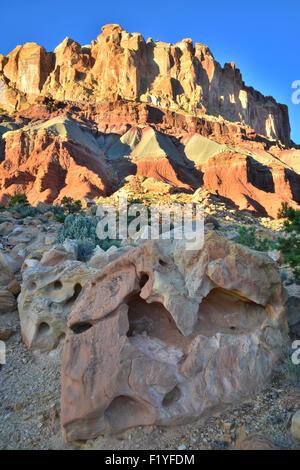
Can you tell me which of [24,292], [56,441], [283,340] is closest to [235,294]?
[283,340]

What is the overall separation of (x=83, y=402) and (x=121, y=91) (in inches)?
2283

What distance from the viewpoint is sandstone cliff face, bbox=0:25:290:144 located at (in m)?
53.4

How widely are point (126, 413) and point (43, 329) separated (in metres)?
2.24

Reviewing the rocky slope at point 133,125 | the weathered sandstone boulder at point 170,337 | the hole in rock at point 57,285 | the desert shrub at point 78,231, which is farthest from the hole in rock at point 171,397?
the rocky slope at point 133,125

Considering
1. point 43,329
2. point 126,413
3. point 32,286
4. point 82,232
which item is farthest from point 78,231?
point 126,413

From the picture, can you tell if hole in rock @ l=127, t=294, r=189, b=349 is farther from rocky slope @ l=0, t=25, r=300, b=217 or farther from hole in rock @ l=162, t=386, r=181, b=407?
rocky slope @ l=0, t=25, r=300, b=217

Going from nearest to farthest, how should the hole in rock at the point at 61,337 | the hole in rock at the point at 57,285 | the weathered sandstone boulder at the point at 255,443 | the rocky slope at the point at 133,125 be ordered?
the weathered sandstone boulder at the point at 255,443 → the hole in rock at the point at 61,337 → the hole in rock at the point at 57,285 → the rocky slope at the point at 133,125

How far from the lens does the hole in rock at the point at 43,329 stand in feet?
14.0

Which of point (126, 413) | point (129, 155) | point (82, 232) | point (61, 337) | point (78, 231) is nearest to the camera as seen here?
point (126, 413)

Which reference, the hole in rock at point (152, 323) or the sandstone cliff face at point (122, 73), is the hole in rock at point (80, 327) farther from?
the sandstone cliff face at point (122, 73)

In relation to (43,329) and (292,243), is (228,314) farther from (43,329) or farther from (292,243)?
(43,329)

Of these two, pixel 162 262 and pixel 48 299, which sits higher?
pixel 162 262

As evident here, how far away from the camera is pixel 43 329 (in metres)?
4.34

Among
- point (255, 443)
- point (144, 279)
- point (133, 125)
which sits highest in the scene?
point (133, 125)
